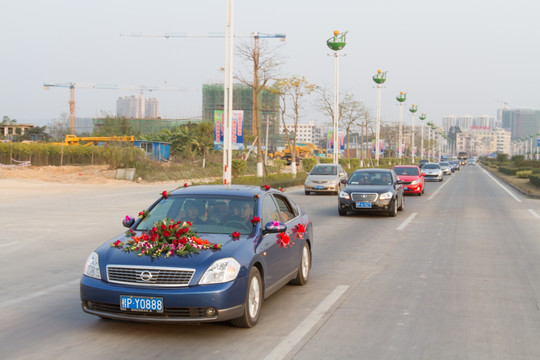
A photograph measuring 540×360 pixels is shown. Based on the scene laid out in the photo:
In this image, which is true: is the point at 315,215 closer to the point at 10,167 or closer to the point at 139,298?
the point at 139,298

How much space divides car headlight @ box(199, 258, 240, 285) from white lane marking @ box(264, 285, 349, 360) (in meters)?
0.79

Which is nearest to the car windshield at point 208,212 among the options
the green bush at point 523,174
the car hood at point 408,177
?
the car hood at point 408,177

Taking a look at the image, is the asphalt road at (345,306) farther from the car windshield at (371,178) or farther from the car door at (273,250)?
the car windshield at (371,178)

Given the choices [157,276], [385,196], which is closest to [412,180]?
[385,196]

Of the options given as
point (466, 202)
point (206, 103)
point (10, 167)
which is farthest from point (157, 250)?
point (206, 103)

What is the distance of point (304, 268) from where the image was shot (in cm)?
849

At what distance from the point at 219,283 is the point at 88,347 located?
4.24ft

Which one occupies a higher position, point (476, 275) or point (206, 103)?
point (206, 103)

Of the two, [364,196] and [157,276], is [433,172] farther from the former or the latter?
[157,276]

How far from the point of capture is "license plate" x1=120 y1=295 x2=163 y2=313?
5594 millimetres

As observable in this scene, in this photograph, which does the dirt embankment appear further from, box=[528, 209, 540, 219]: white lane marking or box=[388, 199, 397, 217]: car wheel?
box=[528, 209, 540, 219]: white lane marking

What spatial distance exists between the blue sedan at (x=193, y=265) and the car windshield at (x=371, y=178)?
42.4 ft

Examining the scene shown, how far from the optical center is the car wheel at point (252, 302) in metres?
6.06

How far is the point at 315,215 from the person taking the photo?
64.1ft
